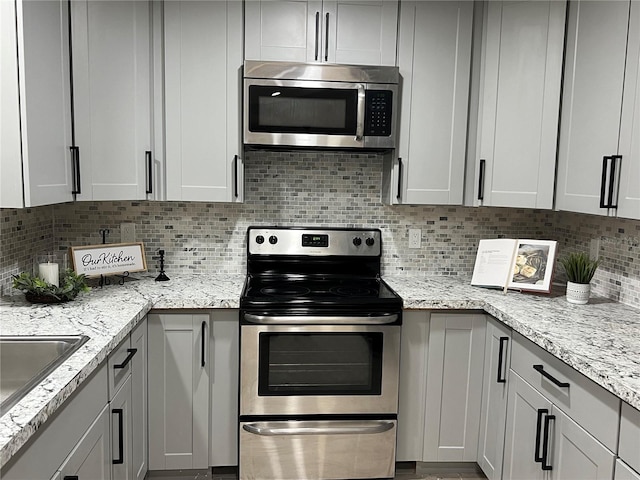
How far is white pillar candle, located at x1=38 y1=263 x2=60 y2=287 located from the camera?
2227 millimetres

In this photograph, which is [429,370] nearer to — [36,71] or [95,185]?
[95,185]

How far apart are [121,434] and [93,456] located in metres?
0.31

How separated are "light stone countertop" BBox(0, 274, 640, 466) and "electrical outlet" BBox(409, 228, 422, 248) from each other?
0.18 m

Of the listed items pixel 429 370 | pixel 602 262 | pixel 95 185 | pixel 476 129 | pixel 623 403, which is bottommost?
pixel 429 370

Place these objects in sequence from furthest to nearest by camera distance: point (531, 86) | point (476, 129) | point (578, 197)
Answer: point (476, 129) < point (531, 86) < point (578, 197)

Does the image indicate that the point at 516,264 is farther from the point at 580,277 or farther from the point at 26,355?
the point at 26,355

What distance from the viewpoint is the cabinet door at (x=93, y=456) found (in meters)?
1.54

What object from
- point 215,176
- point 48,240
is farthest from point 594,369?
point 48,240

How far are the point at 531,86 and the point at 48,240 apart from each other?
245cm

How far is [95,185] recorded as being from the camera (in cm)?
246

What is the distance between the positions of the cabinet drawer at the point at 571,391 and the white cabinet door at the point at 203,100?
145 centimetres

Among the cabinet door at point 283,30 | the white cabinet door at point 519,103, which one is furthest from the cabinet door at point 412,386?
the cabinet door at point 283,30

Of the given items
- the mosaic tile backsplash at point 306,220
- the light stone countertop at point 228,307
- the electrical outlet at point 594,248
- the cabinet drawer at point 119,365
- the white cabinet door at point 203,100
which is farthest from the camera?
the mosaic tile backsplash at point 306,220

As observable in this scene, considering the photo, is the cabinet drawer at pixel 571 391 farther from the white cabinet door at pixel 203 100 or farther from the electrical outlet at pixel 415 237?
the white cabinet door at pixel 203 100
